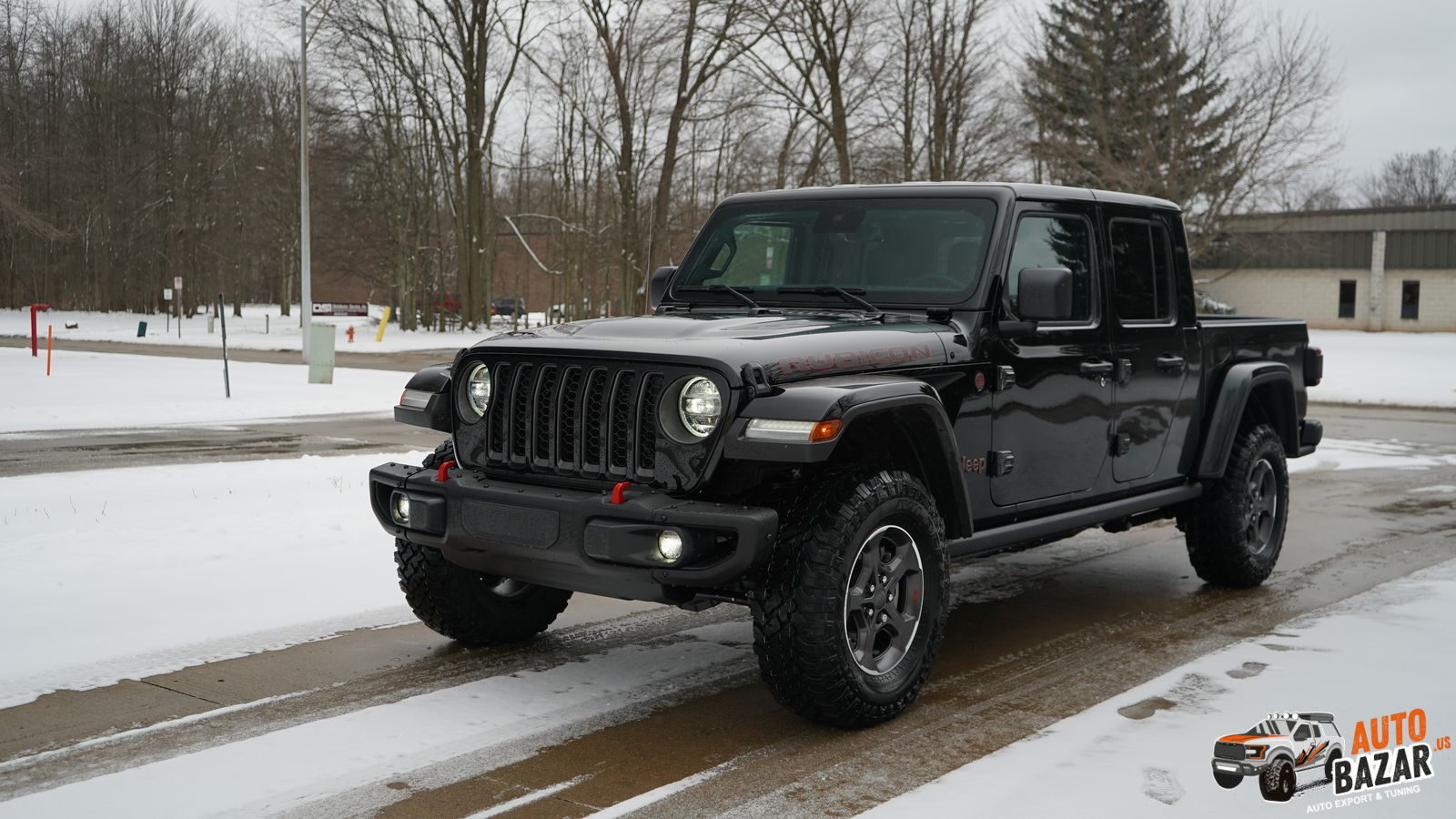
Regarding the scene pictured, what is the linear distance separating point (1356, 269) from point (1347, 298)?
53.3 inches

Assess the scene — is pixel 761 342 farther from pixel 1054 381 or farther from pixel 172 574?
pixel 172 574

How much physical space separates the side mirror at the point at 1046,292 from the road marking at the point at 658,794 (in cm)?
221

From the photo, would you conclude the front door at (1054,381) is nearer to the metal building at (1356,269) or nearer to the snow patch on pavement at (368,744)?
the snow patch on pavement at (368,744)

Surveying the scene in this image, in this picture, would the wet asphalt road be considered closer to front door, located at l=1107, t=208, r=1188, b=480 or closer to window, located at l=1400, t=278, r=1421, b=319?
front door, located at l=1107, t=208, r=1188, b=480

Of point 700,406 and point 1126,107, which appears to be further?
point 1126,107

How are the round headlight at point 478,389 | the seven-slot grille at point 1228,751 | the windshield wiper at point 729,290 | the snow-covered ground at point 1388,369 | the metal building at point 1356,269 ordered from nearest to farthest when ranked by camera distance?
the seven-slot grille at point 1228,751
the round headlight at point 478,389
the windshield wiper at point 729,290
the snow-covered ground at point 1388,369
the metal building at point 1356,269

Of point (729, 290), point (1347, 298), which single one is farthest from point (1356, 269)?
point (729, 290)

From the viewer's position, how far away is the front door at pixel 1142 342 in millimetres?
6082

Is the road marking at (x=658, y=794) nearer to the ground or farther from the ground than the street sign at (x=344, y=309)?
nearer to the ground

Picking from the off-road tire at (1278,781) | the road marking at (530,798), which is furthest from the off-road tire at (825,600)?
the off-road tire at (1278,781)

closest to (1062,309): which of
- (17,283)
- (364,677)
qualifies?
(364,677)

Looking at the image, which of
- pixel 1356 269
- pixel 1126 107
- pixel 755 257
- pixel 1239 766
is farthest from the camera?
pixel 1356 269

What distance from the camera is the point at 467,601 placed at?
5.35m

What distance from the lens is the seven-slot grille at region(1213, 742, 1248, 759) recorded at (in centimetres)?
421
